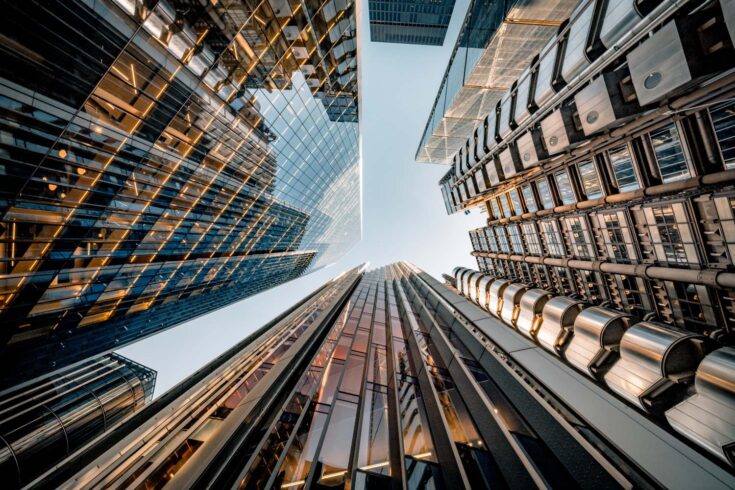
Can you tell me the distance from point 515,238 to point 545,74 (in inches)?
750

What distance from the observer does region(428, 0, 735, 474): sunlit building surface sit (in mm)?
8852

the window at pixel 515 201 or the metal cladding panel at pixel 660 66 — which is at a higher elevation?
the metal cladding panel at pixel 660 66

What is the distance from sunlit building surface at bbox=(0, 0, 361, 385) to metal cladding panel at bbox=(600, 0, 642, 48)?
17801mm

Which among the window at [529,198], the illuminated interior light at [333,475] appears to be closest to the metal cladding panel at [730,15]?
the illuminated interior light at [333,475]

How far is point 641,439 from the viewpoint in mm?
5684

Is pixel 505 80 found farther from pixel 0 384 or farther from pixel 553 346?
pixel 0 384

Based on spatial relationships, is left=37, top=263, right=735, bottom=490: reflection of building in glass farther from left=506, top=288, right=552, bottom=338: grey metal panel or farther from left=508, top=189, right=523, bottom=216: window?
left=508, top=189, right=523, bottom=216: window

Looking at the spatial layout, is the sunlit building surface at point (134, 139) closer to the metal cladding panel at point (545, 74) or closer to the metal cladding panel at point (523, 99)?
the metal cladding panel at point (523, 99)

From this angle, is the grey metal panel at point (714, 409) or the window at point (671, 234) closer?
the grey metal panel at point (714, 409)

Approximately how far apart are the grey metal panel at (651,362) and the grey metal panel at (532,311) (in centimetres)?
632

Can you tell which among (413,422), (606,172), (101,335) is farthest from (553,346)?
(101,335)

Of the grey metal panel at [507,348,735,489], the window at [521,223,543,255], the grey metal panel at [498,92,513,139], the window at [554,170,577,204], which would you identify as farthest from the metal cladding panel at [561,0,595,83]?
the grey metal panel at [507,348,735,489]

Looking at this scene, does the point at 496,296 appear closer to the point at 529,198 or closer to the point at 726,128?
the point at 529,198

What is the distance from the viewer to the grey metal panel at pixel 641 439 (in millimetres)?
4816
